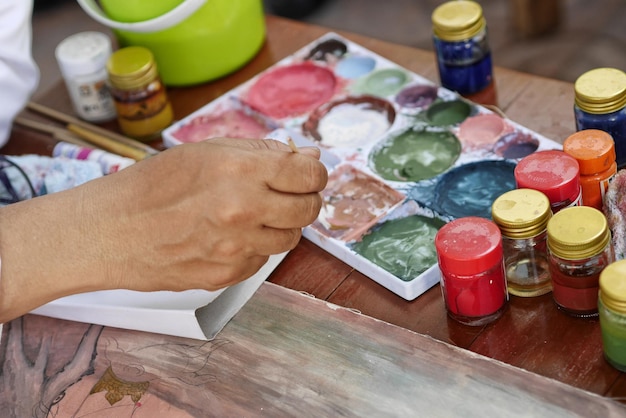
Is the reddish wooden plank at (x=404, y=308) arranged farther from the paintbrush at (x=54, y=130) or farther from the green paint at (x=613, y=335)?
the paintbrush at (x=54, y=130)

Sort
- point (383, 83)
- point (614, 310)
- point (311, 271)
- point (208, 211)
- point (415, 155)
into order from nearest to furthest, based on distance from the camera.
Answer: point (614, 310) < point (208, 211) < point (311, 271) < point (415, 155) < point (383, 83)

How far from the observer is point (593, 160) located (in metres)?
1.15

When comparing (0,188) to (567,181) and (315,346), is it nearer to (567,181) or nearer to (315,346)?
(315,346)

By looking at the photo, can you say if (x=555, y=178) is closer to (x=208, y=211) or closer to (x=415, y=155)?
(x=415, y=155)

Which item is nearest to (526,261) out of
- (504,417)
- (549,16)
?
(504,417)

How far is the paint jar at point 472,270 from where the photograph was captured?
1.06 m

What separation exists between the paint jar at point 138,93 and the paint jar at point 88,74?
0.19 feet

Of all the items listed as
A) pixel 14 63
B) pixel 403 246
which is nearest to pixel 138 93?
pixel 14 63

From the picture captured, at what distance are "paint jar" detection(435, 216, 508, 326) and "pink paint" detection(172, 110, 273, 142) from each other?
55 centimetres

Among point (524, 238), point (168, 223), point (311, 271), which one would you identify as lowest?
point (311, 271)

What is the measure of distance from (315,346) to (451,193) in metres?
0.34

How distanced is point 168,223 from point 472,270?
38cm

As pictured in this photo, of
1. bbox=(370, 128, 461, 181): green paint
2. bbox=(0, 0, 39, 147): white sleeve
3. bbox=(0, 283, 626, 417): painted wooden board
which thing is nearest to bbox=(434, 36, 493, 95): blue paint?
bbox=(370, 128, 461, 181): green paint

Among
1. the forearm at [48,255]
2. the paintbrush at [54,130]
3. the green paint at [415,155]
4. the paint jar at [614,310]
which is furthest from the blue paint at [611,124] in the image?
the paintbrush at [54,130]
